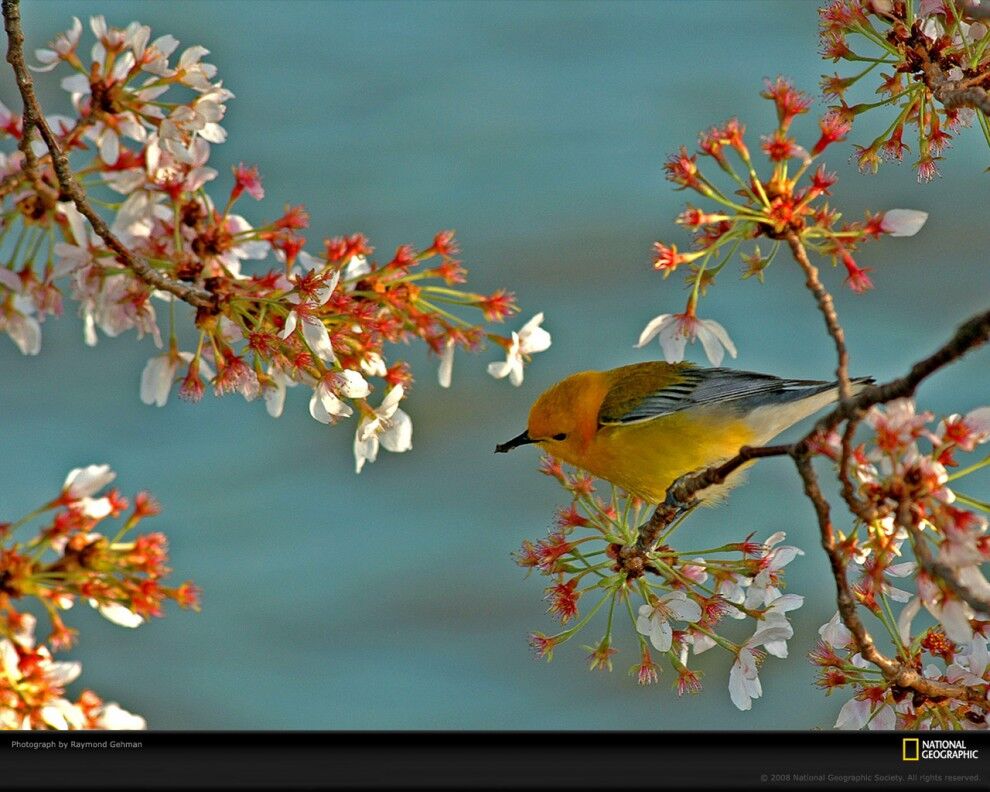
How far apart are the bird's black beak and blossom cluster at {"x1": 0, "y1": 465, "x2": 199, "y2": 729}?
1.30ft

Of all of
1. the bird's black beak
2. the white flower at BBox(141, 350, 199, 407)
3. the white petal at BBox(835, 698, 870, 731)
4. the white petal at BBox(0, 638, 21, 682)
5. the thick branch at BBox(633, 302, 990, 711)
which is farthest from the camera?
the bird's black beak

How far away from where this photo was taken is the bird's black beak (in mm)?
944

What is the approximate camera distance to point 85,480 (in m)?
0.58

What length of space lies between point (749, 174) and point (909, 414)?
15 cm

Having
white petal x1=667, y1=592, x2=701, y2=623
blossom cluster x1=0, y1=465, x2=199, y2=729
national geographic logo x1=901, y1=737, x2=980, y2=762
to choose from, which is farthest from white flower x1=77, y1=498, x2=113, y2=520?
national geographic logo x1=901, y1=737, x2=980, y2=762

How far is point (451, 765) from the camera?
0.65 metres

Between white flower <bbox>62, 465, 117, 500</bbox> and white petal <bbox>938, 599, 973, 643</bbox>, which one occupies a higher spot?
white flower <bbox>62, 465, 117, 500</bbox>

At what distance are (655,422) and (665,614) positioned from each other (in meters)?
0.40

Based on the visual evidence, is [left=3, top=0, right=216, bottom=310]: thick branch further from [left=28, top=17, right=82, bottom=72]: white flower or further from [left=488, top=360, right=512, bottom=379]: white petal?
[left=488, top=360, right=512, bottom=379]: white petal

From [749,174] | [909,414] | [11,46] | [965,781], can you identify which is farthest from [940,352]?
[11,46]

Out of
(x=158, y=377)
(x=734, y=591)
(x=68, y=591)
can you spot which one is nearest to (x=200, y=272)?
(x=158, y=377)

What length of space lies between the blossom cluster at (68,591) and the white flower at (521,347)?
0.25 m

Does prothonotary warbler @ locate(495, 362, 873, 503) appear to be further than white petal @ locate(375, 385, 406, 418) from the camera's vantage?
Yes

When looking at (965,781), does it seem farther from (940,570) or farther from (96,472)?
(96,472)
